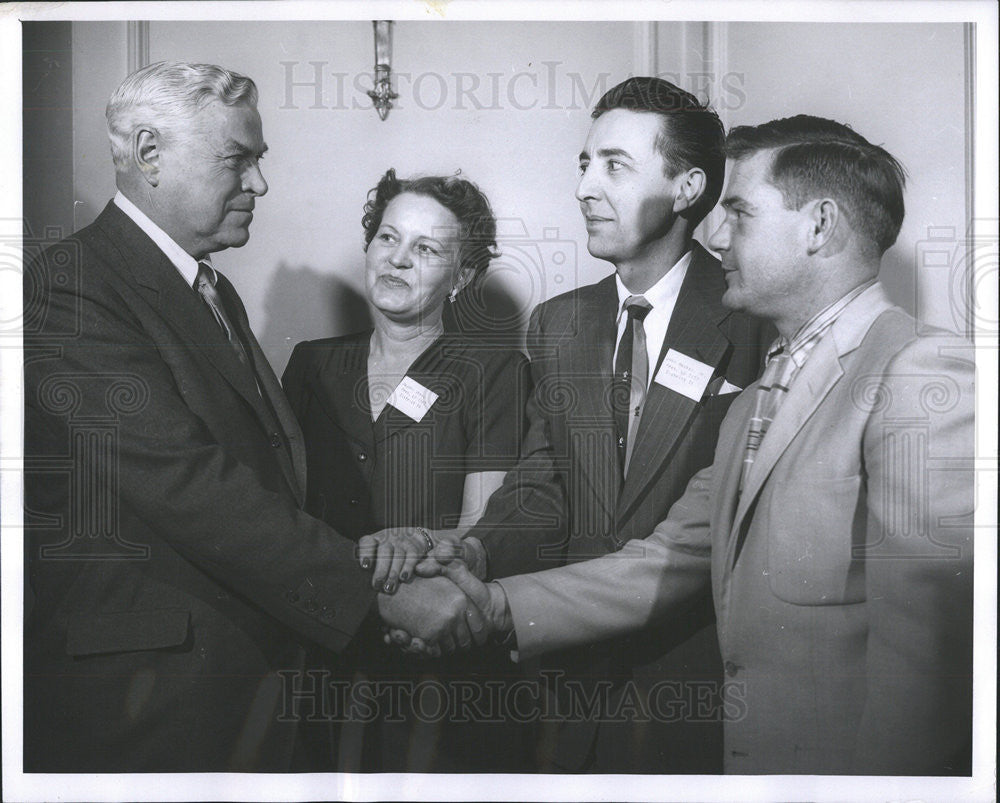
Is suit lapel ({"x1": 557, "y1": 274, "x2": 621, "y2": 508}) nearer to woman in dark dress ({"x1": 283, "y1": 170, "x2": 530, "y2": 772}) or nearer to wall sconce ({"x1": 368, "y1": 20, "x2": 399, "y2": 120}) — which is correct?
woman in dark dress ({"x1": 283, "y1": 170, "x2": 530, "y2": 772})

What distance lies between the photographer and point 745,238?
8.80 feet

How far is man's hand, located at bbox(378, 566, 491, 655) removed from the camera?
2682mm

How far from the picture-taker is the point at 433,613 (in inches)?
106

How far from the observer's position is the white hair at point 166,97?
8.89 feet

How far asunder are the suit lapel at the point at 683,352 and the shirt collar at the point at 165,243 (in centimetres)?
115

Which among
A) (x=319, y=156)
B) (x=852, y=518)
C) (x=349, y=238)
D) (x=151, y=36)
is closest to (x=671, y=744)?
(x=852, y=518)

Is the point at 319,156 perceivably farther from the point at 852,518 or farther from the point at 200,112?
the point at 852,518

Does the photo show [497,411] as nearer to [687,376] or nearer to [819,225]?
[687,376]

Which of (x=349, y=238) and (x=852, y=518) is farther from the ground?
(x=349, y=238)

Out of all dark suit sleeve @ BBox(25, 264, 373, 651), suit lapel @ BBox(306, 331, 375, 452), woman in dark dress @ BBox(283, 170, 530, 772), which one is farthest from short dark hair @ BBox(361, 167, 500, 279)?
dark suit sleeve @ BBox(25, 264, 373, 651)

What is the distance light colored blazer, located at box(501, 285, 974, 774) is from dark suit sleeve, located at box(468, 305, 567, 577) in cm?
6

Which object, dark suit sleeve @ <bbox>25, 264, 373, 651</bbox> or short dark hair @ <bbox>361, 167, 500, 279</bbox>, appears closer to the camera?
dark suit sleeve @ <bbox>25, 264, 373, 651</bbox>

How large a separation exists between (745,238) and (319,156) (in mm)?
1060

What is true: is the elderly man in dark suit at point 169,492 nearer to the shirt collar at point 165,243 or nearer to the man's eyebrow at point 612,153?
the shirt collar at point 165,243
